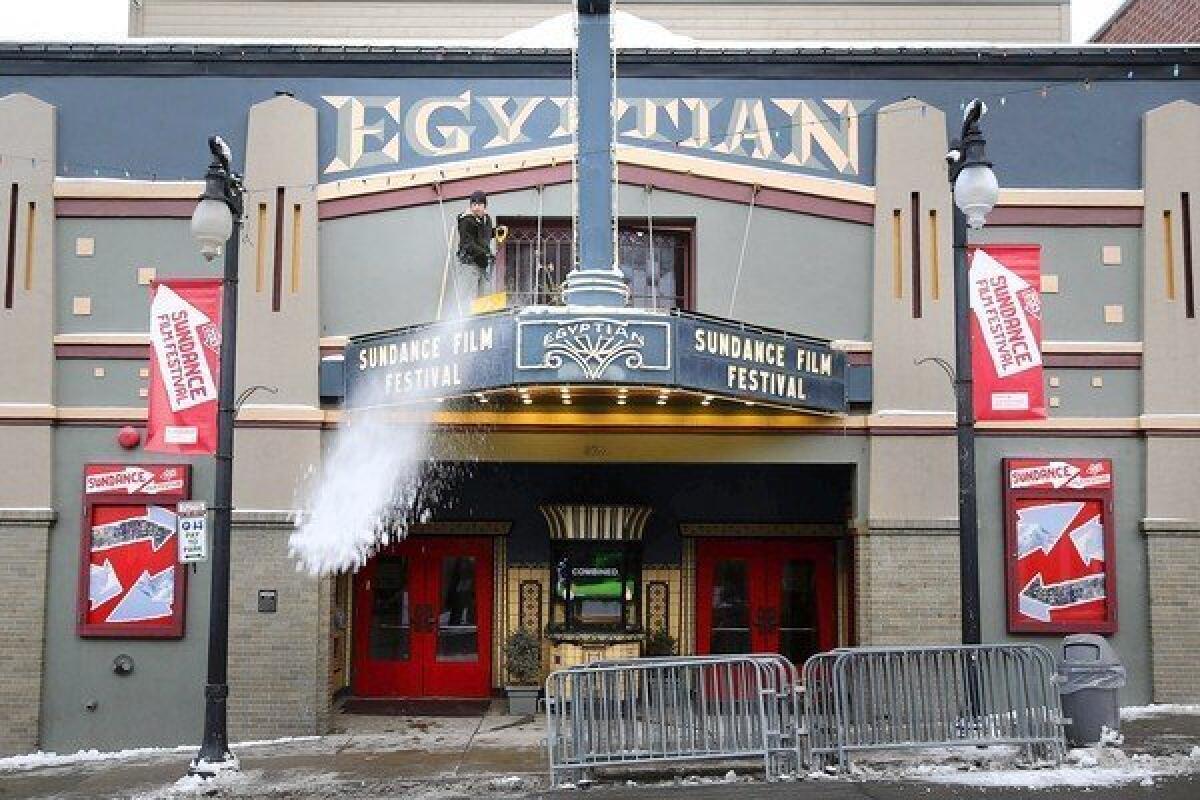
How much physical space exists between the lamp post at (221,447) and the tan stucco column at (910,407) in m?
7.21

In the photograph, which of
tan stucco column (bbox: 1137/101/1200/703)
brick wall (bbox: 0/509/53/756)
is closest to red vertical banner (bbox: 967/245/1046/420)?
tan stucco column (bbox: 1137/101/1200/703)

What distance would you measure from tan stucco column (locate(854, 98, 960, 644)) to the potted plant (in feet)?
13.7

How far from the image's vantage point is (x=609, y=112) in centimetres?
1316

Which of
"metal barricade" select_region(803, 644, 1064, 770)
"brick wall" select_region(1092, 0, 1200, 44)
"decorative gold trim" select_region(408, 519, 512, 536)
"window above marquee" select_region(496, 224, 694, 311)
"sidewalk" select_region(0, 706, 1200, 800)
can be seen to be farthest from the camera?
"brick wall" select_region(1092, 0, 1200, 44)

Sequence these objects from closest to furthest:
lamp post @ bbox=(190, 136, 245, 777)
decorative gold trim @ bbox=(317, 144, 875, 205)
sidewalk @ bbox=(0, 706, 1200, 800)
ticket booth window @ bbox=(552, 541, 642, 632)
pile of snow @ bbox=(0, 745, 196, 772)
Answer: sidewalk @ bbox=(0, 706, 1200, 800) < lamp post @ bbox=(190, 136, 245, 777) < pile of snow @ bbox=(0, 745, 196, 772) < decorative gold trim @ bbox=(317, 144, 875, 205) < ticket booth window @ bbox=(552, 541, 642, 632)

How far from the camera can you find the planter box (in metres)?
15.0

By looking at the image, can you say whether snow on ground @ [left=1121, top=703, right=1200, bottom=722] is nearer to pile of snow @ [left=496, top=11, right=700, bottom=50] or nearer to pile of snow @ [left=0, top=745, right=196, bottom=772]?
pile of snow @ [left=496, top=11, right=700, bottom=50]

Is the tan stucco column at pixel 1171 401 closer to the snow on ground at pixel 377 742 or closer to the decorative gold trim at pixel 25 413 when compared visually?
the snow on ground at pixel 377 742

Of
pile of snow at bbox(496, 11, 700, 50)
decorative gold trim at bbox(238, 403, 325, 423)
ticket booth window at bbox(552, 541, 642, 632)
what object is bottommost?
ticket booth window at bbox(552, 541, 642, 632)

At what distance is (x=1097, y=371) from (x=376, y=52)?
31.2 ft

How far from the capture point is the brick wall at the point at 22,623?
1353 cm

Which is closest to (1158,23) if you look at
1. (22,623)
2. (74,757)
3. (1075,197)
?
(1075,197)

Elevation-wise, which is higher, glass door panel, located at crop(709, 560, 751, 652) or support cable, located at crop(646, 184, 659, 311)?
support cable, located at crop(646, 184, 659, 311)

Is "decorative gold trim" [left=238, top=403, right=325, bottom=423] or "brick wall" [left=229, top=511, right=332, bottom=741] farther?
"decorative gold trim" [left=238, top=403, right=325, bottom=423]
